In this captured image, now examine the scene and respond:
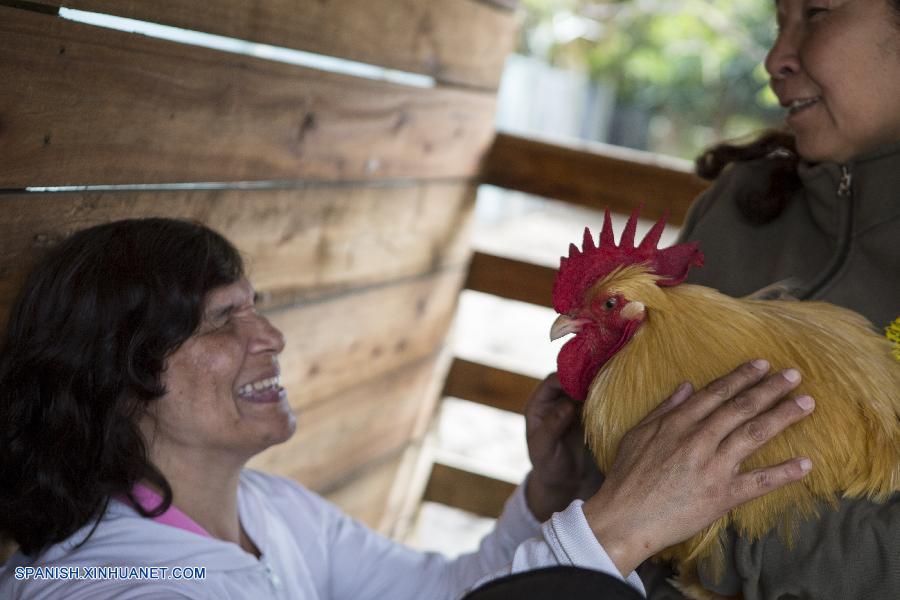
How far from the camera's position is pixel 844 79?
1.54m

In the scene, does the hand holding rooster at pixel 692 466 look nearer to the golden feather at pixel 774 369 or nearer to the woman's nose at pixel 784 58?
the golden feather at pixel 774 369

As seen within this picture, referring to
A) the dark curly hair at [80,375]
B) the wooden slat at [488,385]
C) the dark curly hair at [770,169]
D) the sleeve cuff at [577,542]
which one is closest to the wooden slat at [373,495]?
the wooden slat at [488,385]

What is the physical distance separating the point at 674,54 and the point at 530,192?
465 inches

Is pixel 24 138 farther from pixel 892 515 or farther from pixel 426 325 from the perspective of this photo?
pixel 426 325

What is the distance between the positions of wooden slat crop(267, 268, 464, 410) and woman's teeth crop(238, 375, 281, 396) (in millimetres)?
533

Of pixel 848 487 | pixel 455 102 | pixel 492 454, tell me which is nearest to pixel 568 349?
pixel 848 487

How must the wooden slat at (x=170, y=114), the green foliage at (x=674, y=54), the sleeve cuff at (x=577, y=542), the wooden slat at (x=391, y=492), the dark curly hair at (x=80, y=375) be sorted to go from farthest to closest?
the green foliage at (x=674, y=54) → the wooden slat at (x=391, y=492) → the dark curly hair at (x=80, y=375) → the wooden slat at (x=170, y=114) → the sleeve cuff at (x=577, y=542)

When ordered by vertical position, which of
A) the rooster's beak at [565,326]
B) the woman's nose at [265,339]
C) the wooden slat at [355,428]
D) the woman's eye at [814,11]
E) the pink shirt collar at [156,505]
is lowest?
the wooden slat at [355,428]

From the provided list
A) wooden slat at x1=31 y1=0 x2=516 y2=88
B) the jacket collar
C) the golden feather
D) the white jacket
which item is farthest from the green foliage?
the golden feather

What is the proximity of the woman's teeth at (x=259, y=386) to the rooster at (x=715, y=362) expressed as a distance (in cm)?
53

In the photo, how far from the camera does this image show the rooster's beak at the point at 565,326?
136 centimetres

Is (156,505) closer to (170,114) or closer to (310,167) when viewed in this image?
(170,114)

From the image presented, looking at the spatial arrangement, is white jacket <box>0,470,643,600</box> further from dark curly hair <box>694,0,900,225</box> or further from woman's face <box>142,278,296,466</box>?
dark curly hair <box>694,0,900,225</box>

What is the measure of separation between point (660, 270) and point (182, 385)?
79 centimetres
